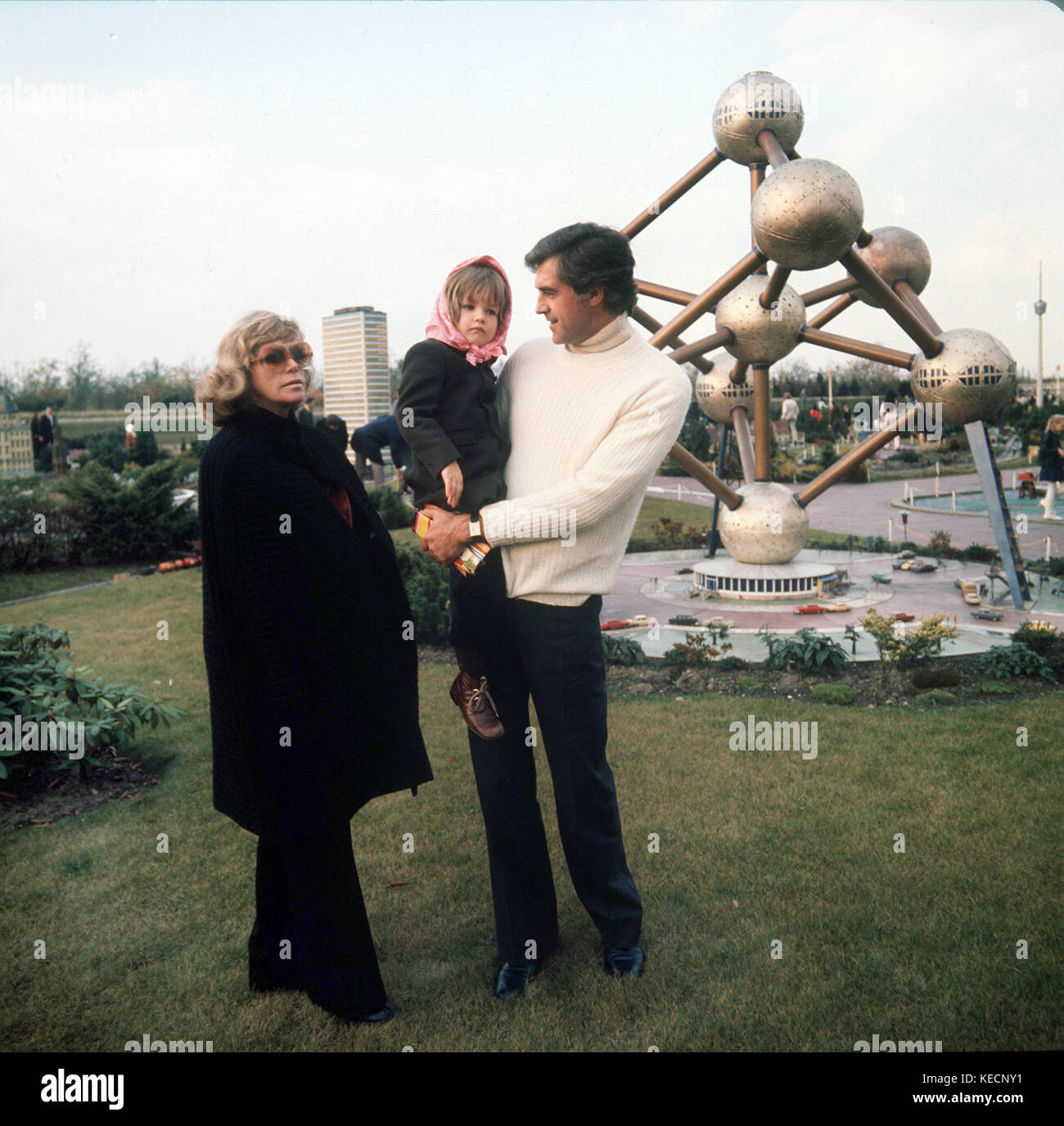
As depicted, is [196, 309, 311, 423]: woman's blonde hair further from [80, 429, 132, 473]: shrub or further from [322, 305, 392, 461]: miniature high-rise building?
[80, 429, 132, 473]: shrub

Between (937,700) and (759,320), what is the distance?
382 centimetres

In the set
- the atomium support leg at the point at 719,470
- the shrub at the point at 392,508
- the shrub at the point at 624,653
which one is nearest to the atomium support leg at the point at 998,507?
the shrub at the point at 624,653

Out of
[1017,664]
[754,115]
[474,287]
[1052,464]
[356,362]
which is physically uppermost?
[754,115]

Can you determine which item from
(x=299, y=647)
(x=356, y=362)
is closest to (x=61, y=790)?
(x=299, y=647)

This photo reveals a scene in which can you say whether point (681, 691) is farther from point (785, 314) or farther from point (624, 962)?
point (785, 314)

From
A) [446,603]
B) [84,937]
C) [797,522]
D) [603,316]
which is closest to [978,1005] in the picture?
[603,316]

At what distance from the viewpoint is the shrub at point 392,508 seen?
14219 millimetres

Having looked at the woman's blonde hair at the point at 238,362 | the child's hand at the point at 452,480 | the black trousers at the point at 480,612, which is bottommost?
the black trousers at the point at 480,612

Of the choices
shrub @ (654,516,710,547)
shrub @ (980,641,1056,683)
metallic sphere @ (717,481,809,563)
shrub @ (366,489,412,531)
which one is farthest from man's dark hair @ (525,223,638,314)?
shrub @ (366,489,412,531)

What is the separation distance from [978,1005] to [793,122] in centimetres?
726

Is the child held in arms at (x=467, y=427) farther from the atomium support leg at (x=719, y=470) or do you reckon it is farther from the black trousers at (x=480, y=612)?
the atomium support leg at (x=719, y=470)

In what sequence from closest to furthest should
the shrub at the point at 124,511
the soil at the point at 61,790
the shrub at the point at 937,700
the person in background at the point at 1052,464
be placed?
the soil at the point at 61,790 < the shrub at the point at 937,700 < the shrub at the point at 124,511 < the person in background at the point at 1052,464

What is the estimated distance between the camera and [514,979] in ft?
9.30
